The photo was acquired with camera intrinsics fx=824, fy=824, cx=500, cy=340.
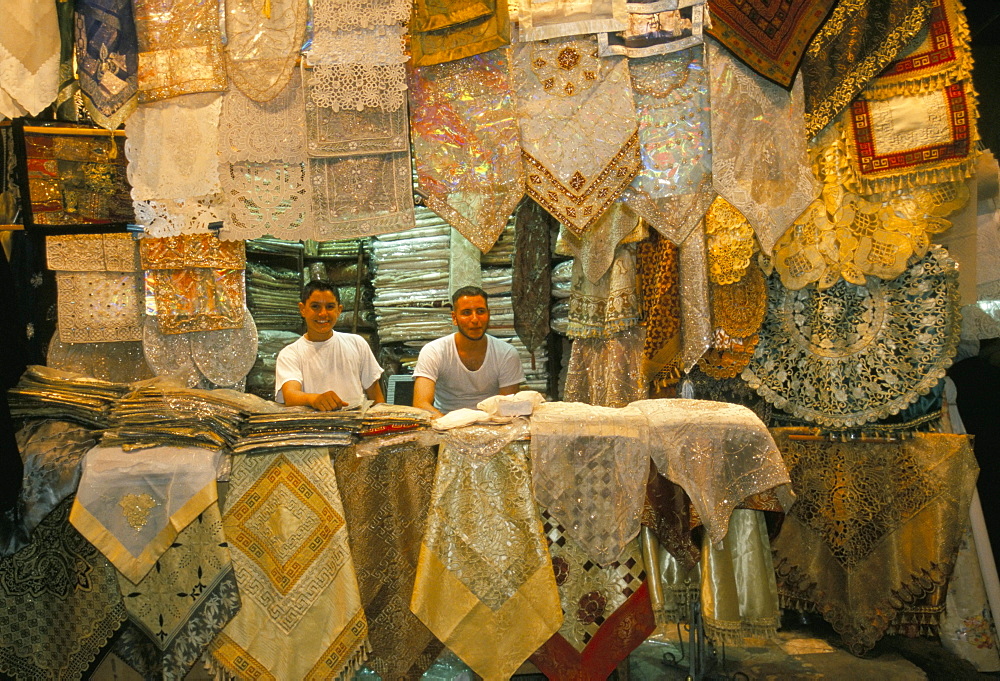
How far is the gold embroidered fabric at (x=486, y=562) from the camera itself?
9.46 feet

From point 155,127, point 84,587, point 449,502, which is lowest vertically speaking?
point 84,587

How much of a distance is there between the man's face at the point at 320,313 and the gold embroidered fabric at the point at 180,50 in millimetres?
1251

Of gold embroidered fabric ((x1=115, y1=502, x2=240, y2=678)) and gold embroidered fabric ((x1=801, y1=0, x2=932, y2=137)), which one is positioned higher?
gold embroidered fabric ((x1=801, y1=0, x2=932, y2=137))

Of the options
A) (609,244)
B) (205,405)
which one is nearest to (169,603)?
(205,405)

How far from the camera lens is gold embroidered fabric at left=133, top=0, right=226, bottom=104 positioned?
12.3ft

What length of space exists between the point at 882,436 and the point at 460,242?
287 cm

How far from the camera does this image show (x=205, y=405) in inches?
124

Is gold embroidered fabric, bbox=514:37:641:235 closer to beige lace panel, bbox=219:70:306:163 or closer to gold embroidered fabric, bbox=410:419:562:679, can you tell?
beige lace panel, bbox=219:70:306:163

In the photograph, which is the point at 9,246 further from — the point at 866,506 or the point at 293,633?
the point at 866,506

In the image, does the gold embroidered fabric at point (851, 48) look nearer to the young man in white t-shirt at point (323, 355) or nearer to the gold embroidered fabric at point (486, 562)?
the gold embroidered fabric at point (486, 562)

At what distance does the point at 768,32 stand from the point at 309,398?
8.51 ft

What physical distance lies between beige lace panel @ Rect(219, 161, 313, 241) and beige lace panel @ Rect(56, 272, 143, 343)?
721mm

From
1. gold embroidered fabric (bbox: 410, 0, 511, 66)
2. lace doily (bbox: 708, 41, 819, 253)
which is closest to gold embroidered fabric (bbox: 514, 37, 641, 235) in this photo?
gold embroidered fabric (bbox: 410, 0, 511, 66)

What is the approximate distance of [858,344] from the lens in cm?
374
